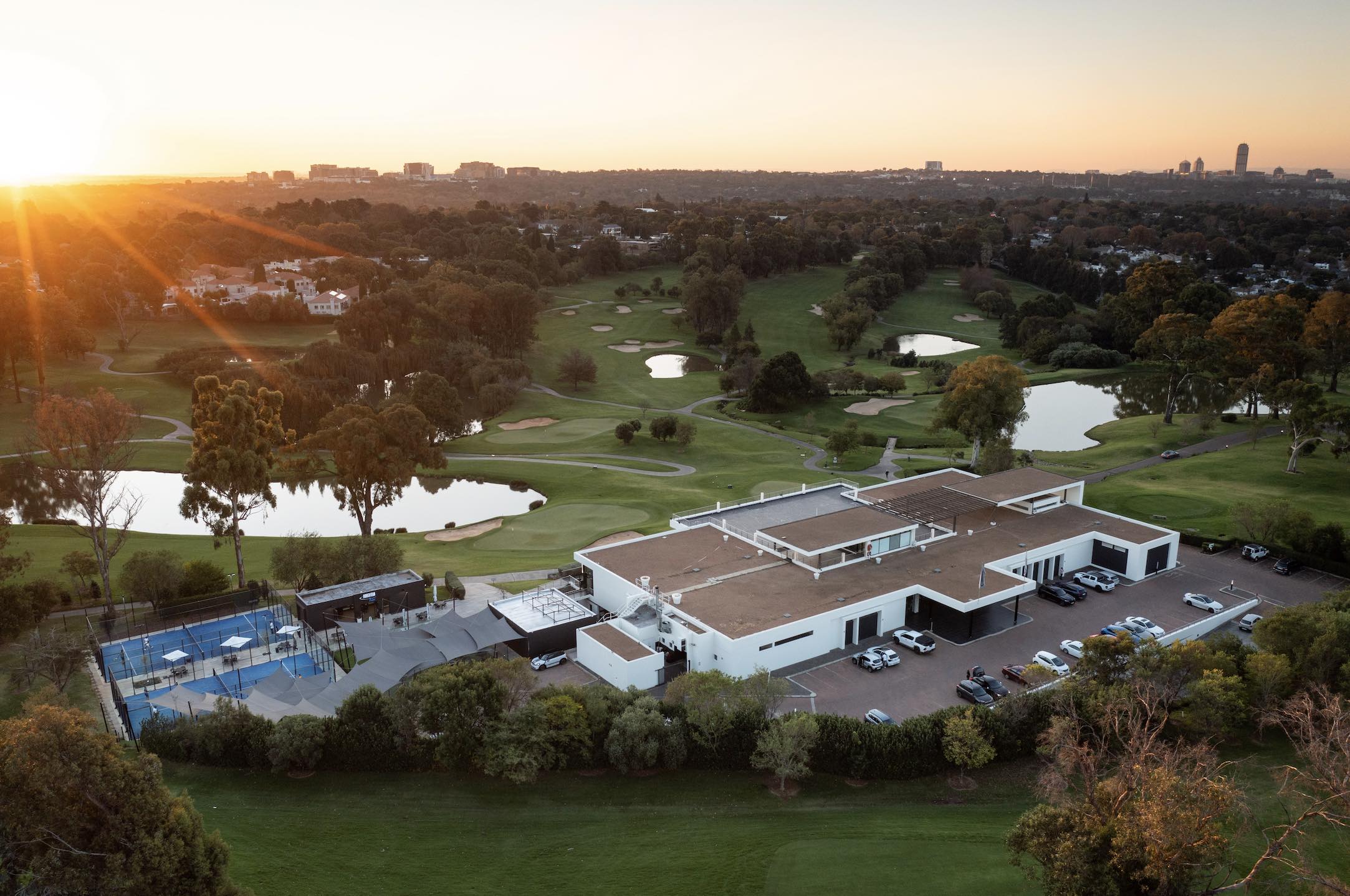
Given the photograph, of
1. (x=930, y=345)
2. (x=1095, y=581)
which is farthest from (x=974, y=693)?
(x=930, y=345)

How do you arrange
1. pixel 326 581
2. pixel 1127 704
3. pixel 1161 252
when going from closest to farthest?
pixel 1127 704 → pixel 326 581 → pixel 1161 252

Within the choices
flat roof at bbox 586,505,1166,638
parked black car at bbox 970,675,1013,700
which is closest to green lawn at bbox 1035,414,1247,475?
flat roof at bbox 586,505,1166,638

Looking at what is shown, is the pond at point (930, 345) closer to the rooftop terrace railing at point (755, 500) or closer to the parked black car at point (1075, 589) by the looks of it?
the rooftop terrace railing at point (755, 500)

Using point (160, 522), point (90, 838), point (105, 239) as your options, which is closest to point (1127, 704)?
point (90, 838)

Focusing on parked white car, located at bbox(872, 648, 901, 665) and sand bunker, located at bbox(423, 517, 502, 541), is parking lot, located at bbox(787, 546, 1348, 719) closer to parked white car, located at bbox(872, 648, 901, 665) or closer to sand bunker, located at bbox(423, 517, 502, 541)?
parked white car, located at bbox(872, 648, 901, 665)

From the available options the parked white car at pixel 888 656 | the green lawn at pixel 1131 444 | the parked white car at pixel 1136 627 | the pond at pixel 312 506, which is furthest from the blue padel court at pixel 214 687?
the green lawn at pixel 1131 444

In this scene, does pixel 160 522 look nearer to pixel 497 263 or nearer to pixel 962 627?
pixel 962 627
